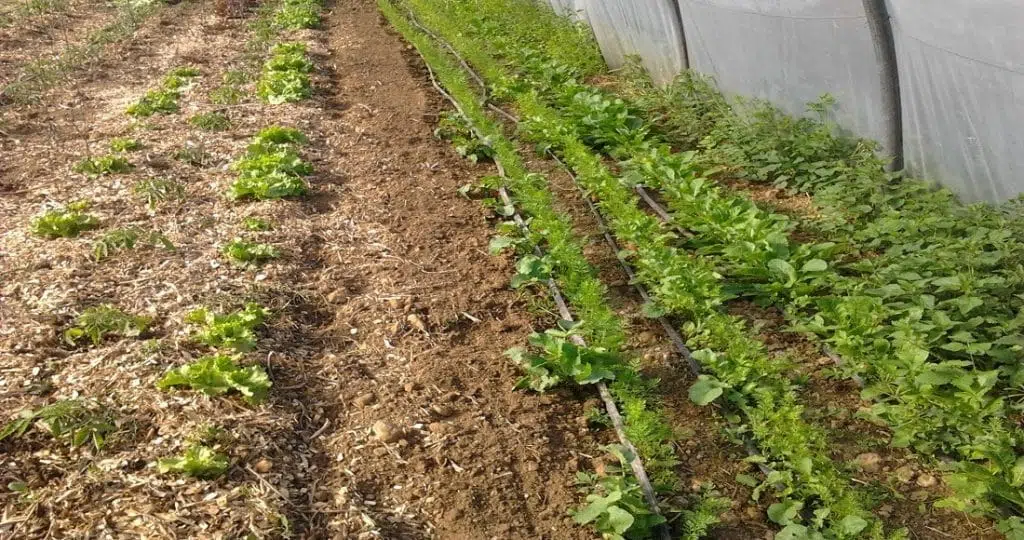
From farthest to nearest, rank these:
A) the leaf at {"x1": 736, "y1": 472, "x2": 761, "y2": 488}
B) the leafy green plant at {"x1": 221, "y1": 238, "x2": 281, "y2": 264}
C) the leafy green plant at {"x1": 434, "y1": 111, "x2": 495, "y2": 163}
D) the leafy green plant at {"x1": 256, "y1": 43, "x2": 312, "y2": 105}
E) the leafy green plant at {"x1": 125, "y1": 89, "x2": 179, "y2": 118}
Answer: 1. the leafy green plant at {"x1": 256, "y1": 43, "x2": 312, "y2": 105}
2. the leafy green plant at {"x1": 125, "y1": 89, "x2": 179, "y2": 118}
3. the leafy green plant at {"x1": 434, "y1": 111, "x2": 495, "y2": 163}
4. the leafy green plant at {"x1": 221, "y1": 238, "x2": 281, "y2": 264}
5. the leaf at {"x1": 736, "y1": 472, "x2": 761, "y2": 488}

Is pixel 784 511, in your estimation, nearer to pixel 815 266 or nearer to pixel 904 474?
pixel 904 474

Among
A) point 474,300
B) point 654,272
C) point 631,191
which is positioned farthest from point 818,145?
point 474,300

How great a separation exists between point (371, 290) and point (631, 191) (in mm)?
2152

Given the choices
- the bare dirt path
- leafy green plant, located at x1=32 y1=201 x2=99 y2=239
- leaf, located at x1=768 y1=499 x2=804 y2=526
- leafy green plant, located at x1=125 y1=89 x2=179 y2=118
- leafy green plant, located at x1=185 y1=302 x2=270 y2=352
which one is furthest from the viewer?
leafy green plant, located at x1=125 y1=89 x2=179 y2=118

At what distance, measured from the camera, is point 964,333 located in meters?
3.58

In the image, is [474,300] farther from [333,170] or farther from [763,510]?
[333,170]

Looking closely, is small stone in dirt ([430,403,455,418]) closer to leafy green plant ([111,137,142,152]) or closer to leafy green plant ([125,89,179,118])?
leafy green plant ([111,137,142,152])

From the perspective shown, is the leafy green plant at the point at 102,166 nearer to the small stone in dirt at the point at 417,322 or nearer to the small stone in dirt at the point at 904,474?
the small stone in dirt at the point at 417,322

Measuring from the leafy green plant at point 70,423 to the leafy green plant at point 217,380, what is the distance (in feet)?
0.93

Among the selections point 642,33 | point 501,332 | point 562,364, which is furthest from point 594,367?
point 642,33

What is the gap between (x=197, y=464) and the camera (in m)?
3.05

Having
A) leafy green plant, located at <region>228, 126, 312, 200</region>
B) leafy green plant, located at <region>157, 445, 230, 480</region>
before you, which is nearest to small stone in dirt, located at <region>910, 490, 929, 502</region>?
leafy green plant, located at <region>157, 445, 230, 480</region>

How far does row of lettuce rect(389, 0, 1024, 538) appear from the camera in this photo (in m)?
3.17

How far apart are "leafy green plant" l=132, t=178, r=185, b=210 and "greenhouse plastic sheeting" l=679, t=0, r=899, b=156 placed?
173 inches
